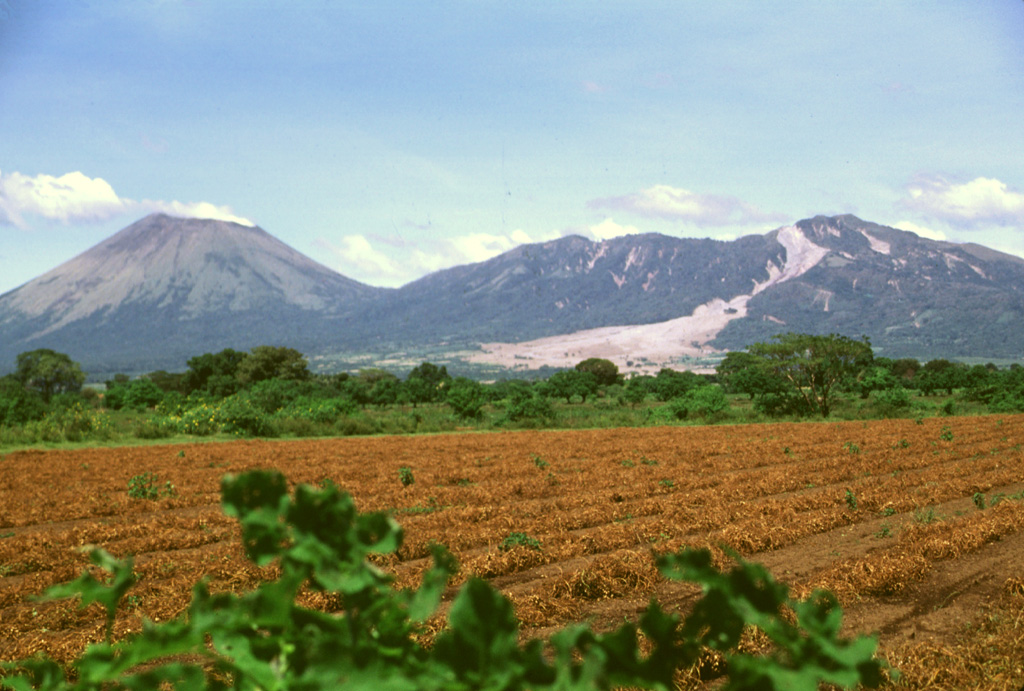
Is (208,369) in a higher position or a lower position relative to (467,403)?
higher

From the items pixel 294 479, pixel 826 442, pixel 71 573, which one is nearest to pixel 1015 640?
pixel 71 573

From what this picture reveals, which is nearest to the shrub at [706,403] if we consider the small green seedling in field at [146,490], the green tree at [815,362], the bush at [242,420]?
the green tree at [815,362]

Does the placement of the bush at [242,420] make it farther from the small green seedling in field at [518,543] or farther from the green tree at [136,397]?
the green tree at [136,397]

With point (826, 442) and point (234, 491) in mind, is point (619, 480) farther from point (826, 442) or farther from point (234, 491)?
point (234, 491)

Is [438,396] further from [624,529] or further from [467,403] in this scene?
[624,529]

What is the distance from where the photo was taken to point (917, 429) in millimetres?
28281

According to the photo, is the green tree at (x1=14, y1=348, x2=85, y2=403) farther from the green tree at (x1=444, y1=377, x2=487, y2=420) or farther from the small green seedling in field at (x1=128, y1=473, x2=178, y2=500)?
the small green seedling in field at (x1=128, y1=473, x2=178, y2=500)

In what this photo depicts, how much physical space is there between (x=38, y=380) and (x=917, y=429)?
93.4 meters

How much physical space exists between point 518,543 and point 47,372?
3547 inches

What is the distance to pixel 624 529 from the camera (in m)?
10.4

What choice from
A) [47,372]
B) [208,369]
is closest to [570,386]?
[208,369]

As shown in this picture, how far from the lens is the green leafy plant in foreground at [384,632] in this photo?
1.22 m

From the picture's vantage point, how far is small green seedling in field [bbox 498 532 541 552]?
30.1ft

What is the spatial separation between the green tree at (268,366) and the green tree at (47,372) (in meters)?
20.4
